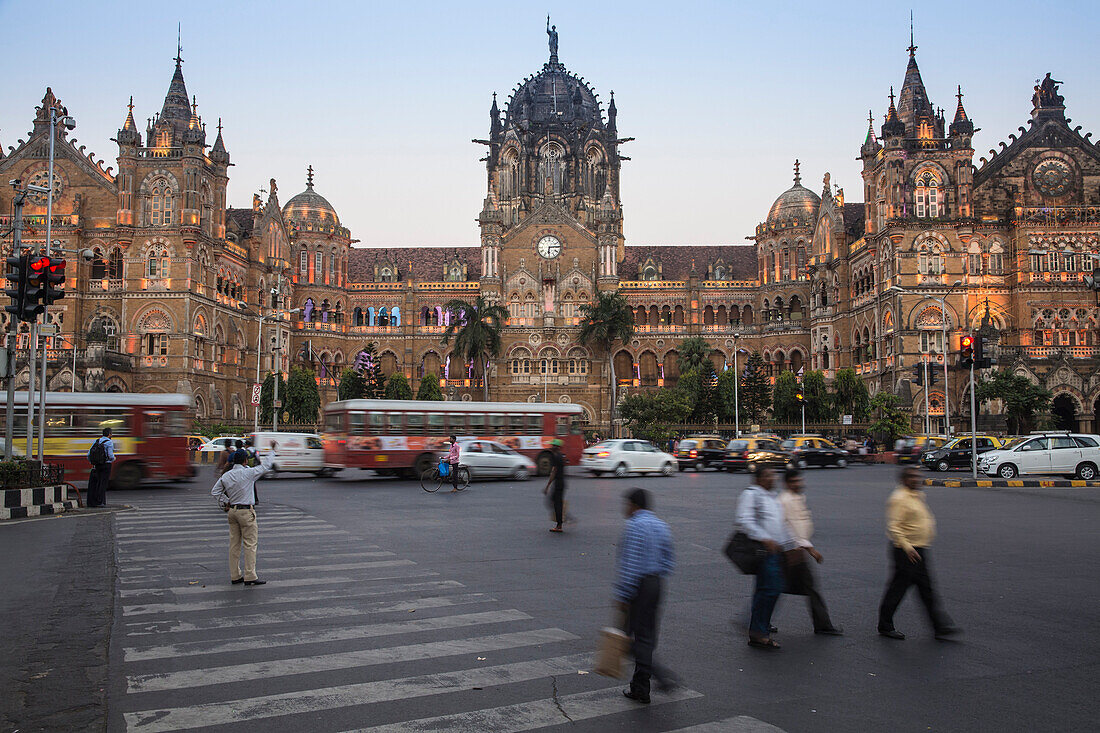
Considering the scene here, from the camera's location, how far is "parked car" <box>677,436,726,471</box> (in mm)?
37594

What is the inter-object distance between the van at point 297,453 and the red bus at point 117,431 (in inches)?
185

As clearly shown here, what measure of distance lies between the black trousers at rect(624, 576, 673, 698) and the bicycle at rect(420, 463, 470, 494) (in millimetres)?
19191

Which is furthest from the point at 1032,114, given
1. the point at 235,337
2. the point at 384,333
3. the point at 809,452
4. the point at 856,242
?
the point at 235,337

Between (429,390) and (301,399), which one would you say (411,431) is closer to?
(301,399)

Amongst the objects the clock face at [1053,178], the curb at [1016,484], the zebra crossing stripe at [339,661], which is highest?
the clock face at [1053,178]

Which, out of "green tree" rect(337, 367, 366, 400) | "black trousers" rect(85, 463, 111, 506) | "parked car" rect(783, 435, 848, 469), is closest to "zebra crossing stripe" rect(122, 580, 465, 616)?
"black trousers" rect(85, 463, 111, 506)

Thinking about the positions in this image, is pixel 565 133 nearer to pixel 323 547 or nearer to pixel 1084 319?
pixel 1084 319

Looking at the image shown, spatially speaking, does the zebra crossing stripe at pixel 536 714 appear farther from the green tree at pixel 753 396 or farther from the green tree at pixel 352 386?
the green tree at pixel 352 386

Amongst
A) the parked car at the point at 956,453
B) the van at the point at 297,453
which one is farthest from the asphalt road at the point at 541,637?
the parked car at the point at 956,453

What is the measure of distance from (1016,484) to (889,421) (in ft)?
68.6

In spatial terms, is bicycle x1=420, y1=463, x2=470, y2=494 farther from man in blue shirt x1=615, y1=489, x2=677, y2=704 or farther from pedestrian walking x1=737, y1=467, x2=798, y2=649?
man in blue shirt x1=615, y1=489, x2=677, y2=704

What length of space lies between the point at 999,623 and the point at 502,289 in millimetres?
63653

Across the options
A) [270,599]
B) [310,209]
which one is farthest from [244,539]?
[310,209]

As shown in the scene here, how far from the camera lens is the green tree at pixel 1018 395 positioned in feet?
Result: 158
